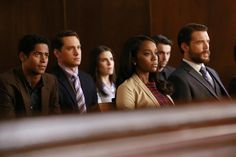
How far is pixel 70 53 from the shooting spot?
2.31 metres

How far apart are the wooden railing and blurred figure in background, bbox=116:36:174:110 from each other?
1.28 m

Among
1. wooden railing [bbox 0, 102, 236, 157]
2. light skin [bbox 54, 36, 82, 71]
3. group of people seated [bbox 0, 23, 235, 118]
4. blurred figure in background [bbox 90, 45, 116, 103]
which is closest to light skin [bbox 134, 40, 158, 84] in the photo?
group of people seated [bbox 0, 23, 235, 118]

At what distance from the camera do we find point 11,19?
A: 11.3ft

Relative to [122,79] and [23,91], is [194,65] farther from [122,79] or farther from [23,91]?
[23,91]

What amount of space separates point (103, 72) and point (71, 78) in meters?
0.47

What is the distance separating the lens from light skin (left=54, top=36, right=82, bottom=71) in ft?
7.39

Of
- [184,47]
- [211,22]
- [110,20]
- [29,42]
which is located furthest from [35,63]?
[211,22]

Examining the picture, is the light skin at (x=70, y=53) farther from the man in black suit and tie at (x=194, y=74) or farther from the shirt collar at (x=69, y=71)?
the man in black suit and tie at (x=194, y=74)

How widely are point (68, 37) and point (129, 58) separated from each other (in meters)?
0.64

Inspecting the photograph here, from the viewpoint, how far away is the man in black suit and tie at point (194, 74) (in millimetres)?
1699

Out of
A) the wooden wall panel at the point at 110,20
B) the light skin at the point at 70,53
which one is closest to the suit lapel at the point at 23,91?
the light skin at the point at 70,53

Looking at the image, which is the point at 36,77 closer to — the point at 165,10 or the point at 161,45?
the point at 161,45

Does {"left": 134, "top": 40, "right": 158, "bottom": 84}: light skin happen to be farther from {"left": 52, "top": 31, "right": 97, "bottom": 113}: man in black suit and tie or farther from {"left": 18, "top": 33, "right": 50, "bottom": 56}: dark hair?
{"left": 18, "top": 33, "right": 50, "bottom": 56}: dark hair

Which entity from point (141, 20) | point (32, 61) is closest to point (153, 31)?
point (141, 20)
